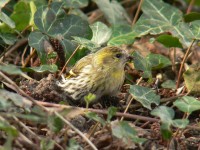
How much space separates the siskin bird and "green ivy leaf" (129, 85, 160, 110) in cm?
38

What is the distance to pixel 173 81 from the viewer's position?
515 centimetres

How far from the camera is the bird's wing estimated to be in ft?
15.9

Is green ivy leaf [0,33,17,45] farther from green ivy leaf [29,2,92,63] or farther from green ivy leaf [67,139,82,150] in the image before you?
green ivy leaf [67,139,82,150]

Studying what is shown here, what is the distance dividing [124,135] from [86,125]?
658 mm

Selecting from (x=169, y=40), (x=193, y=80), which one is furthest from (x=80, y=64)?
(x=193, y=80)

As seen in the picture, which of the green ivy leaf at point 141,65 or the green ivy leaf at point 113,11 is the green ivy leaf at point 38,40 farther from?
the green ivy leaf at point 113,11

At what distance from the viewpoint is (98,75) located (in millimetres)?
4707

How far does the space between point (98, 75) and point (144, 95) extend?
528 millimetres

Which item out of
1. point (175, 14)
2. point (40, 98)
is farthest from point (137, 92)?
point (175, 14)

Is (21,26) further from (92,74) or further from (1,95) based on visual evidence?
(1,95)

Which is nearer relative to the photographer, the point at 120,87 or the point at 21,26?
the point at 120,87

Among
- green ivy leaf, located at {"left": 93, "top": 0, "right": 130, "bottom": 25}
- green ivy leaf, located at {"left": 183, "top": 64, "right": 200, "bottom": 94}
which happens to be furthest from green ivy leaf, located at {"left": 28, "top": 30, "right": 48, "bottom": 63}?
green ivy leaf, located at {"left": 93, "top": 0, "right": 130, "bottom": 25}

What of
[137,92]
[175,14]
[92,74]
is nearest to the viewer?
[137,92]

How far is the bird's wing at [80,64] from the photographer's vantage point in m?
4.85
